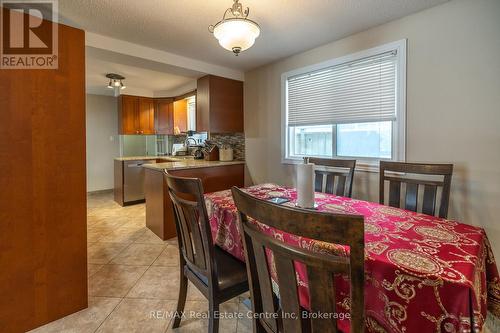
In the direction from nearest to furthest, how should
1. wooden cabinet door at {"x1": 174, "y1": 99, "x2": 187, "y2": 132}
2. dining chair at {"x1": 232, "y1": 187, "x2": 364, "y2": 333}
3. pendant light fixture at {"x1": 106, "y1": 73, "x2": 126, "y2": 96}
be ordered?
dining chair at {"x1": 232, "y1": 187, "x2": 364, "y2": 333} → pendant light fixture at {"x1": 106, "y1": 73, "x2": 126, "y2": 96} → wooden cabinet door at {"x1": 174, "y1": 99, "x2": 187, "y2": 132}

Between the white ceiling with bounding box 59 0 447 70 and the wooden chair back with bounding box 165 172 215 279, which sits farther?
the white ceiling with bounding box 59 0 447 70

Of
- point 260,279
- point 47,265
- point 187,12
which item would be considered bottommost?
point 47,265

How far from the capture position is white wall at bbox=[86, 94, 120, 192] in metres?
5.17

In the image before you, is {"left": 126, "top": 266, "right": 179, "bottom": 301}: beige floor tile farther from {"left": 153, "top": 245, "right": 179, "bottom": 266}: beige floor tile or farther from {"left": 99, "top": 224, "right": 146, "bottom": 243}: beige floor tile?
{"left": 99, "top": 224, "right": 146, "bottom": 243}: beige floor tile

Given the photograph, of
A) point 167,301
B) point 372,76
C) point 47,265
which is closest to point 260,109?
point 372,76

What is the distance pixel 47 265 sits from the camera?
4.99 feet

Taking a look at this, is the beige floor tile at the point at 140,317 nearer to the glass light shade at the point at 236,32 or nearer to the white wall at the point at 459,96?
the glass light shade at the point at 236,32

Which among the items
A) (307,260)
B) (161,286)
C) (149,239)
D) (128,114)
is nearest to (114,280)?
(161,286)

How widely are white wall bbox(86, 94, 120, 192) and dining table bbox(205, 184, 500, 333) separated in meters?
5.51

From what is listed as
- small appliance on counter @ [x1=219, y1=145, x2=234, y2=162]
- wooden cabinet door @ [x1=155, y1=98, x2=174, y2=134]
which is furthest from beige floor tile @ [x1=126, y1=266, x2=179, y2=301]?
wooden cabinet door @ [x1=155, y1=98, x2=174, y2=134]

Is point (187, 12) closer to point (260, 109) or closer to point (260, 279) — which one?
point (260, 109)

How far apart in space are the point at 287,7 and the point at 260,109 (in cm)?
163

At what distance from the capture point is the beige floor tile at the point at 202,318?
5.08 feet

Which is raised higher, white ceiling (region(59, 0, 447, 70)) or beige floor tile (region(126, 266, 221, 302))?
white ceiling (region(59, 0, 447, 70))
